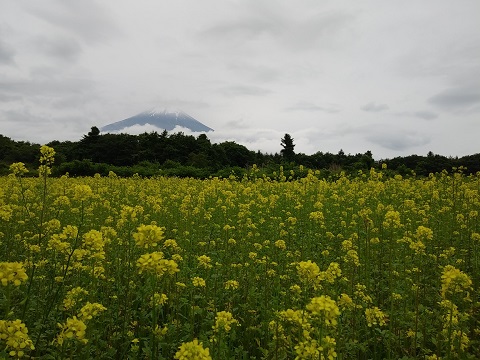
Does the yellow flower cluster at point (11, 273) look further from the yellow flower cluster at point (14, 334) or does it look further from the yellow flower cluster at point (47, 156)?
the yellow flower cluster at point (47, 156)

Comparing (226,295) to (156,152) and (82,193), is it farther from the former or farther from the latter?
(156,152)

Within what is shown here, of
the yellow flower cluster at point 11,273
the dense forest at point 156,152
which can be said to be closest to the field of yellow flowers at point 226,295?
the yellow flower cluster at point 11,273

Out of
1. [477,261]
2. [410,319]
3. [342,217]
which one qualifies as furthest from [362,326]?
[342,217]

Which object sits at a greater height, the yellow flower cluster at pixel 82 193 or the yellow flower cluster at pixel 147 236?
the yellow flower cluster at pixel 82 193

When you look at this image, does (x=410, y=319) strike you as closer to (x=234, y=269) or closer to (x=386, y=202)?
(x=234, y=269)

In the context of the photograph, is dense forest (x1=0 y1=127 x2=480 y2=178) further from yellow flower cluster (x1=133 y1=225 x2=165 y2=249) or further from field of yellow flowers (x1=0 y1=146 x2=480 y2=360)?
yellow flower cluster (x1=133 y1=225 x2=165 y2=249)

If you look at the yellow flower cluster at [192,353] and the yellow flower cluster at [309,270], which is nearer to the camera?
the yellow flower cluster at [192,353]

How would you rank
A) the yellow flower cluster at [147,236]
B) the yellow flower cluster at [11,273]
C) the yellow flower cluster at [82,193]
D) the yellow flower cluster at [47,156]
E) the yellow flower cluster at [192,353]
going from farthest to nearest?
the yellow flower cluster at [47,156] → the yellow flower cluster at [82,193] → the yellow flower cluster at [147,236] → the yellow flower cluster at [11,273] → the yellow flower cluster at [192,353]

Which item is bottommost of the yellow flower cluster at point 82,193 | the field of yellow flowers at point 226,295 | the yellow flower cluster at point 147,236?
the field of yellow flowers at point 226,295

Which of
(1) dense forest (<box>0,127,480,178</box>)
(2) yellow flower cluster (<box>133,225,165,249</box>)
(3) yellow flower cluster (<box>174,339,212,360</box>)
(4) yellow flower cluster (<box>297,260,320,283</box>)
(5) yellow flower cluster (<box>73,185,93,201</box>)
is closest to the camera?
(3) yellow flower cluster (<box>174,339,212,360</box>)

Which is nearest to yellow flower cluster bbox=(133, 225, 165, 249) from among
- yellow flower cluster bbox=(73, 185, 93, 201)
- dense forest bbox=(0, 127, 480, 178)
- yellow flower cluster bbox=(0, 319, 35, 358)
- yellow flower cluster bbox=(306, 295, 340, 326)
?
yellow flower cluster bbox=(0, 319, 35, 358)

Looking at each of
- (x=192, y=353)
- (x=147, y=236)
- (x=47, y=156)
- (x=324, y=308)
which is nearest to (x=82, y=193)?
(x=47, y=156)

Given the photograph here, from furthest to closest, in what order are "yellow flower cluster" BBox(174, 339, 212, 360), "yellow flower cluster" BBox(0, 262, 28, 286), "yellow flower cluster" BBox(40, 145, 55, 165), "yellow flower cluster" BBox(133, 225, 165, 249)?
"yellow flower cluster" BBox(40, 145, 55, 165) < "yellow flower cluster" BBox(133, 225, 165, 249) < "yellow flower cluster" BBox(0, 262, 28, 286) < "yellow flower cluster" BBox(174, 339, 212, 360)

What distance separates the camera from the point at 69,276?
4.79 meters
